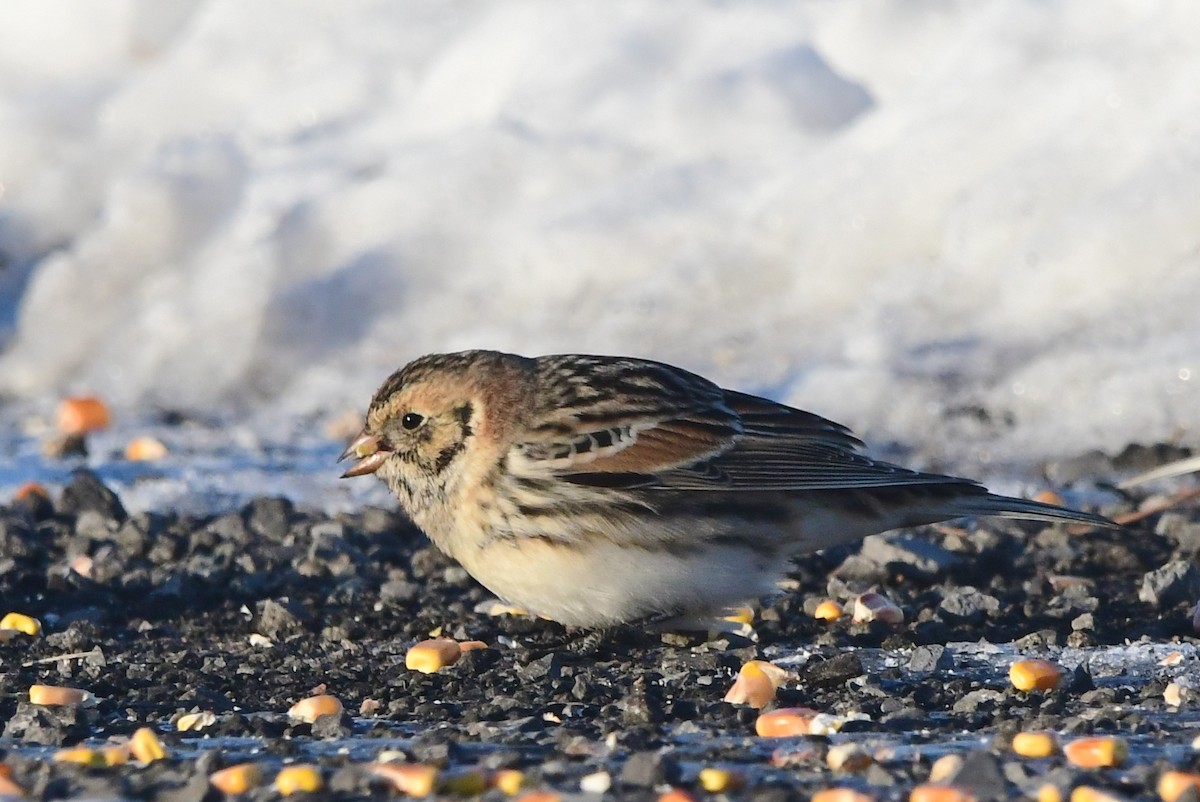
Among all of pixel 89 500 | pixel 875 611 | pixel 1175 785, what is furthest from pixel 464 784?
pixel 89 500

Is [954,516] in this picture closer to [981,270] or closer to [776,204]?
[981,270]

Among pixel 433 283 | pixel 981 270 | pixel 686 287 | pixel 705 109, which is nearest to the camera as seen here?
pixel 981 270

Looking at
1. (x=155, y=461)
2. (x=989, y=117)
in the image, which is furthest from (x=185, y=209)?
(x=989, y=117)

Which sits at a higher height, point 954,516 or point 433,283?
point 433,283

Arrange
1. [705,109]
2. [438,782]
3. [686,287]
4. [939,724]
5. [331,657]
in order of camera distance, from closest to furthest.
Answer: [438,782] → [939,724] → [331,657] → [686,287] → [705,109]

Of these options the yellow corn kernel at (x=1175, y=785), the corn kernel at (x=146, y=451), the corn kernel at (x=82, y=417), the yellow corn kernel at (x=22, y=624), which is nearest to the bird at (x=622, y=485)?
the yellow corn kernel at (x=22, y=624)

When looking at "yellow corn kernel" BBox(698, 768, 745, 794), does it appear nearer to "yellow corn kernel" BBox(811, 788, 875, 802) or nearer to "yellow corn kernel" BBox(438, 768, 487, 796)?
"yellow corn kernel" BBox(811, 788, 875, 802)

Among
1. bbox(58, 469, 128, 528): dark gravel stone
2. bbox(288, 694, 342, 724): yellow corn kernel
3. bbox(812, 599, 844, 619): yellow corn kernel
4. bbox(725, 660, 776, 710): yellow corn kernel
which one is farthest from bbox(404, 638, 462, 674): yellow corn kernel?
bbox(58, 469, 128, 528): dark gravel stone
